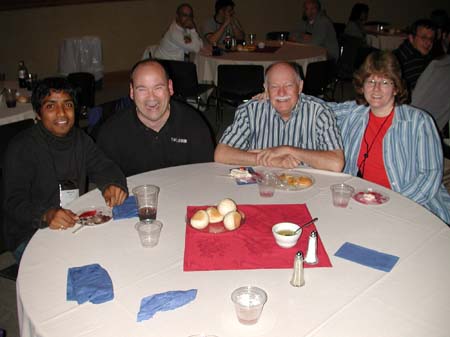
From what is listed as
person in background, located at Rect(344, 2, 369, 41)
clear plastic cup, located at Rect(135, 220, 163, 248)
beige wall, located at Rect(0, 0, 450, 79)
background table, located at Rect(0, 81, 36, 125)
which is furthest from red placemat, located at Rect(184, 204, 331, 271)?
person in background, located at Rect(344, 2, 369, 41)

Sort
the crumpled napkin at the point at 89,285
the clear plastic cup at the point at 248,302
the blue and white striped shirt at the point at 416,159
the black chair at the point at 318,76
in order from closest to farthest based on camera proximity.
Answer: the clear plastic cup at the point at 248,302 < the crumpled napkin at the point at 89,285 < the blue and white striped shirt at the point at 416,159 < the black chair at the point at 318,76

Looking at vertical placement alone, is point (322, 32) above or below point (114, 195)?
above

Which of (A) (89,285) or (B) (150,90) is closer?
(A) (89,285)

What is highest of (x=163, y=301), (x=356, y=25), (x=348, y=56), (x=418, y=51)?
(x=356, y=25)

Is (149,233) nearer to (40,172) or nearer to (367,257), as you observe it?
(367,257)

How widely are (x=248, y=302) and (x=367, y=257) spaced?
21.0 inches

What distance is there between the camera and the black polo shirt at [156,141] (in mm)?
2861

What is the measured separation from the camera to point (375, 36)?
8375 mm

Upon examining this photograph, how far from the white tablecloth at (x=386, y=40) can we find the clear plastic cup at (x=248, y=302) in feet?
25.1

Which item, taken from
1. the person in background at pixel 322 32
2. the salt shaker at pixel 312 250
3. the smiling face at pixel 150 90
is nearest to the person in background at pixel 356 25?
the person in background at pixel 322 32

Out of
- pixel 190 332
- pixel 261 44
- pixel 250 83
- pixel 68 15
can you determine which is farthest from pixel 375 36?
pixel 190 332

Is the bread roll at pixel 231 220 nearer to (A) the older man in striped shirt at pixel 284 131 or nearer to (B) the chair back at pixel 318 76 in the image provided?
(A) the older man in striped shirt at pixel 284 131

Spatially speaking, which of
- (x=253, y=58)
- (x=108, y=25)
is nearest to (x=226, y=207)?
(x=253, y=58)

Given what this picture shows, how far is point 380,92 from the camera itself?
8.83 ft
